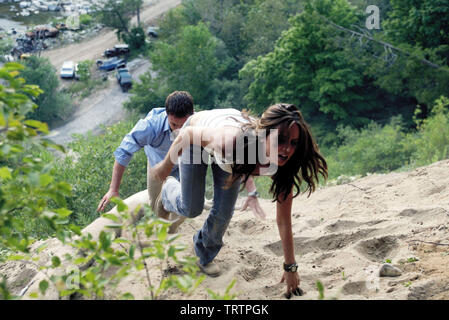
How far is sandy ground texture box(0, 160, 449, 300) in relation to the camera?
12.6 ft

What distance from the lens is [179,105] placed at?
5.10 meters

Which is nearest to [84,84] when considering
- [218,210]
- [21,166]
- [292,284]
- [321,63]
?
[321,63]

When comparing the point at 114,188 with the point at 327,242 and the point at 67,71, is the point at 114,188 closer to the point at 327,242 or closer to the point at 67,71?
the point at 327,242

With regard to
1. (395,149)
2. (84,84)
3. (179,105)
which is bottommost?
(84,84)

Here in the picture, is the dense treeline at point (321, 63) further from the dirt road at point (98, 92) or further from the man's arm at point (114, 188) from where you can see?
the man's arm at point (114, 188)

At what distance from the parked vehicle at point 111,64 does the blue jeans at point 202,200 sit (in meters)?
35.1

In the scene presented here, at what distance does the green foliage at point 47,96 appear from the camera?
32156mm

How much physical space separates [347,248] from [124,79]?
107 feet

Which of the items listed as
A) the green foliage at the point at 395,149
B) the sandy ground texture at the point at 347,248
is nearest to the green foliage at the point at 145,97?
the green foliage at the point at 395,149

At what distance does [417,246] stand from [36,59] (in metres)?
33.2

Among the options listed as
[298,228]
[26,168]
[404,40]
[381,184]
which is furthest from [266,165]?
[404,40]

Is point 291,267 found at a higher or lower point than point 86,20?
higher

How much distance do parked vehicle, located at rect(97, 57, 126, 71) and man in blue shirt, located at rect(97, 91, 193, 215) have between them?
111 ft

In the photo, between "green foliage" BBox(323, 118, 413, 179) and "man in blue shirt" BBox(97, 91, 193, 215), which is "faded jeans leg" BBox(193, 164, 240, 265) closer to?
"man in blue shirt" BBox(97, 91, 193, 215)
